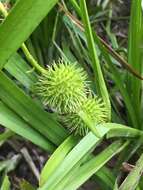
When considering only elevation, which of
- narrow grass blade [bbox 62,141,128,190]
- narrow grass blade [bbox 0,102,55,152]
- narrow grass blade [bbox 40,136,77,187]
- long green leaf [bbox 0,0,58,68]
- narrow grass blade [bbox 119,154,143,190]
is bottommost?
narrow grass blade [bbox 119,154,143,190]

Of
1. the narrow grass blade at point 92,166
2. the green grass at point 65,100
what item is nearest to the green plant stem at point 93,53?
the green grass at point 65,100

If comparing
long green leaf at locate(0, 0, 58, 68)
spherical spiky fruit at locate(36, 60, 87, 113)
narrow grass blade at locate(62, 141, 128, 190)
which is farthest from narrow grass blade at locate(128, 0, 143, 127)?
long green leaf at locate(0, 0, 58, 68)

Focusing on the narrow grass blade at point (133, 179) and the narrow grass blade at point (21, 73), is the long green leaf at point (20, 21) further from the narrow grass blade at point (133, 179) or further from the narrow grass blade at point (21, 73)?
the narrow grass blade at point (133, 179)

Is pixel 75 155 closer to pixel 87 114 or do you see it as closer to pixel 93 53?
pixel 87 114

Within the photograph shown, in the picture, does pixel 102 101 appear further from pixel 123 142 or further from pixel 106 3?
pixel 106 3

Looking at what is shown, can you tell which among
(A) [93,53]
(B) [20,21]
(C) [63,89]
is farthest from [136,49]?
(B) [20,21]

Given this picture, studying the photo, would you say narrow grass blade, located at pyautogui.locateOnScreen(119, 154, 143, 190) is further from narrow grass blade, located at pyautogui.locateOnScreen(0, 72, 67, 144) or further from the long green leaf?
the long green leaf

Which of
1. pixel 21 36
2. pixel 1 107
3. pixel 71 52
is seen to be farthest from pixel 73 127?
pixel 71 52
